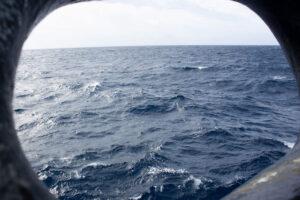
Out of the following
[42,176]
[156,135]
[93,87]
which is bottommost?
[42,176]

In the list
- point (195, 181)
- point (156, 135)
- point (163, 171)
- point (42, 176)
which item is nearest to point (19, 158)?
point (195, 181)

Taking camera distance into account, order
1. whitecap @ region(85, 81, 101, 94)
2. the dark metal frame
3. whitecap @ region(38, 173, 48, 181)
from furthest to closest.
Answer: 1. whitecap @ region(85, 81, 101, 94)
2. whitecap @ region(38, 173, 48, 181)
3. the dark metal frame

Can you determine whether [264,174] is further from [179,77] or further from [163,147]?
[179,77]

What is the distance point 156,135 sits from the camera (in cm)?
Answer: 2344

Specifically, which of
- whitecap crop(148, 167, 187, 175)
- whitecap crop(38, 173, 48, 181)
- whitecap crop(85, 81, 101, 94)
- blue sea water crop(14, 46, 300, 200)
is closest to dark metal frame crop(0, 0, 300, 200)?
blue sea water crop(14, 46, 300, 200)

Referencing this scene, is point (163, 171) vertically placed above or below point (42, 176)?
above

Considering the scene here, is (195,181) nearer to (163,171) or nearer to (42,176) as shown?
(163,171)

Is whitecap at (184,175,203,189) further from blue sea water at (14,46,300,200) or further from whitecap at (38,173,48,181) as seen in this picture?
whitecap at (38,173,48,181)

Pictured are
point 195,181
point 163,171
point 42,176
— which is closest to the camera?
point 195,181

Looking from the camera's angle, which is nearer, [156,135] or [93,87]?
[156,135]

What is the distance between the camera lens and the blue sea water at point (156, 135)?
15.7 meters

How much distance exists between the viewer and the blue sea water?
15.7 m

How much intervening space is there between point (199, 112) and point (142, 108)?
5194 mm

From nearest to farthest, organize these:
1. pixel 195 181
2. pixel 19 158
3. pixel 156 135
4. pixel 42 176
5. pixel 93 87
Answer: pixel 19 158
pixel 195 181
pixel 42 176
pixel 156 135
pixel 93 87
